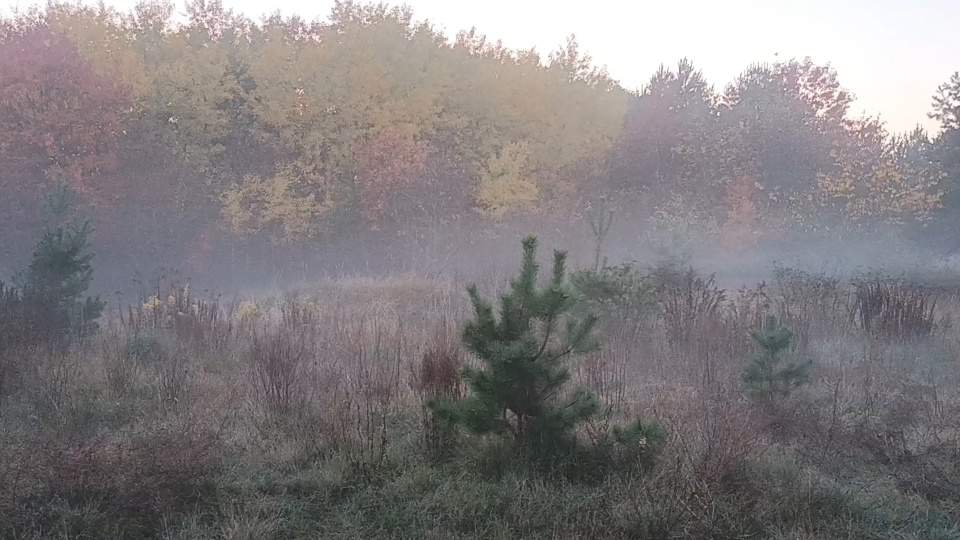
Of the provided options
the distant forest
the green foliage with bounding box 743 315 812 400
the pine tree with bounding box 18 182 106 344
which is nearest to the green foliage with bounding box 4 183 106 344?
the pine tree with bounding box 18 182 106 344

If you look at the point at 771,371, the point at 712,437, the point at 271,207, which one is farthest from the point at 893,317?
the point at 271,207

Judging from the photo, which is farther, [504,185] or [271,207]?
[504,185]

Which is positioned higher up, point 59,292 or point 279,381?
point 59,292

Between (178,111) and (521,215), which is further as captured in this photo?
(521,215)

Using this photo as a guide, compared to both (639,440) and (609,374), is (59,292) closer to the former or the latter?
(609,374)

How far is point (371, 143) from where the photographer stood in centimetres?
2109

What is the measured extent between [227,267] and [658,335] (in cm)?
1806

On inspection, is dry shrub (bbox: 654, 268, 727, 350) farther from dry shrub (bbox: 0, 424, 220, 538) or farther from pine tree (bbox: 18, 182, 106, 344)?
pine tree (bbox: 18, 182, 106, 344)

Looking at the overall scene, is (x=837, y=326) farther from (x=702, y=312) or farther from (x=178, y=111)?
(x=178, y=111)

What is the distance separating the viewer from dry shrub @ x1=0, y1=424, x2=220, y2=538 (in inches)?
139

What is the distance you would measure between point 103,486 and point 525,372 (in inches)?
97.7

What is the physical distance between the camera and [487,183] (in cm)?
2188

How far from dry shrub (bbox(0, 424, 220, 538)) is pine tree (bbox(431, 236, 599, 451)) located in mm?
1533

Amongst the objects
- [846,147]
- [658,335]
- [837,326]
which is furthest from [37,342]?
[846,147]
